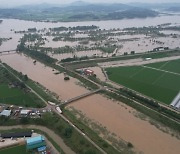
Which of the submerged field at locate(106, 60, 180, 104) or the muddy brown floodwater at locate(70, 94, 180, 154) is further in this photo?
the submerged field at locate(106, 60, 180, 104)

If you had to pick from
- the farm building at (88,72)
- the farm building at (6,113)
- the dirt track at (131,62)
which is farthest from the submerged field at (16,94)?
the dirt track at (131,62)

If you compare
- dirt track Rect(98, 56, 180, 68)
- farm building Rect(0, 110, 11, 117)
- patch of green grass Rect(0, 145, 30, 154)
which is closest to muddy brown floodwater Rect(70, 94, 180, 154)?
farm building Rect(0, 110, 11, 117)

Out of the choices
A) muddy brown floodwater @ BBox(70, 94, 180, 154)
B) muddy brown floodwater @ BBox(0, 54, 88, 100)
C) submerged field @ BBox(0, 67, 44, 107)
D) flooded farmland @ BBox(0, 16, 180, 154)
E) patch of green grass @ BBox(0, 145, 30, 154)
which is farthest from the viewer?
muddy brown floodwater @ BBox(0, 54, 88, 100)

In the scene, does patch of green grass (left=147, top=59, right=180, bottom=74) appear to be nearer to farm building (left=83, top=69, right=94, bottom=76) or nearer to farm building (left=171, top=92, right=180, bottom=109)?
farm building (left=171, top=92, right=180, bottom=109)

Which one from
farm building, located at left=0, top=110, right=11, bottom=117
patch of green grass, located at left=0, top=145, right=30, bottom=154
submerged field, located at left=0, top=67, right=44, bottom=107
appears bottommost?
patch of green grass, located at left=0, top=145, right=30, bottom=154

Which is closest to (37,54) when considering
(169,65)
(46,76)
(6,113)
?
(46,76)

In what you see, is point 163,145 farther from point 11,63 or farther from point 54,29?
point 54,29

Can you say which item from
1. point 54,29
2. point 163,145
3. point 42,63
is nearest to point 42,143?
point 163,145
